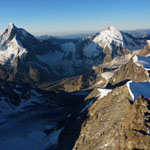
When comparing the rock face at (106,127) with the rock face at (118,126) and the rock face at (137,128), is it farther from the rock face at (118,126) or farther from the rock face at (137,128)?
the rock face at (137,128)

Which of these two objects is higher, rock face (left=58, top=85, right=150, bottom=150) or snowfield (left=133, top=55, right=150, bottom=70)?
rock face (left=58, top=85, right=150, bottom=150)

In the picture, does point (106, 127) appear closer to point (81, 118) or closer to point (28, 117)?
point (81, 118)

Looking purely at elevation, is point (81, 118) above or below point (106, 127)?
below

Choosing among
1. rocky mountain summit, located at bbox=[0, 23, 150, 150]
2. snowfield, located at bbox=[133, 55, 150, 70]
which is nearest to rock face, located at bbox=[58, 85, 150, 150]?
rocky mountain summit, located at bbox=[0, 23, 150, 150]

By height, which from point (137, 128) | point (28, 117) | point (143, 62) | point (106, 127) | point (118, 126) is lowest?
point (28, 117)

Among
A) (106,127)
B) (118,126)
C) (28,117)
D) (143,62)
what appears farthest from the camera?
(143,62)

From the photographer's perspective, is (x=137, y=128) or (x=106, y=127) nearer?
(x=137, y=128)

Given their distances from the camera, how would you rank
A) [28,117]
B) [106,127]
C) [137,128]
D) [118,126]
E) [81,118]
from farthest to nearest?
[28,117] < [81,118] < [106,127] < [118,126] < [137,128]

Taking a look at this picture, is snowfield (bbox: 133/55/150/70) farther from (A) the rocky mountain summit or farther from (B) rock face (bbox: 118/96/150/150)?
(B) rock face (bbox: 118/96/150/150)

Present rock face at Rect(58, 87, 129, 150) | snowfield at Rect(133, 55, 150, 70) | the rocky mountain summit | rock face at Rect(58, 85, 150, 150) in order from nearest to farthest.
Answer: rock face at Rect(58, 85, 150, 150) < the rocky mountain summit < rock face at Rect(58, 87, 129, 150) < snowfield at Rect(133, 55, 150, 70)

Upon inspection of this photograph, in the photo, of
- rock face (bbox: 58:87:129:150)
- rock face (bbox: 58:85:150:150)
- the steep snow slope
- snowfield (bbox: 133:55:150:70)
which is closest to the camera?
rock face (bbox: 58:85:150:150)

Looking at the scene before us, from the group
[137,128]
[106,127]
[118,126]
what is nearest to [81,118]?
[106,127]

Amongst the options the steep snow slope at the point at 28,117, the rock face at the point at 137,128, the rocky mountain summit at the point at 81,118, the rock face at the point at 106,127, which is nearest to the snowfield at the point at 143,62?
the rocky mountain summit at the point at 81,118
